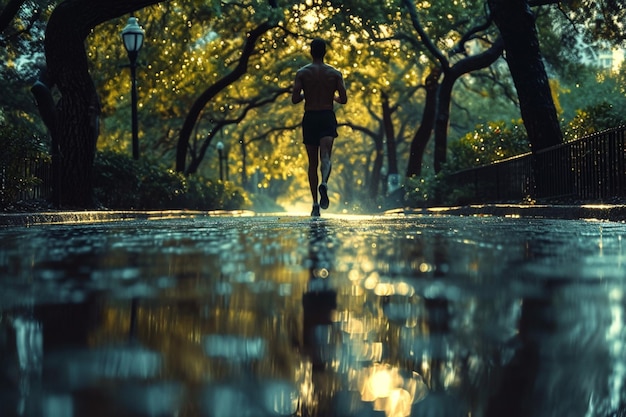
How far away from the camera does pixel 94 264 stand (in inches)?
170

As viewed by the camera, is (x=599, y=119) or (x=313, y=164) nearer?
(x=313, y=164)

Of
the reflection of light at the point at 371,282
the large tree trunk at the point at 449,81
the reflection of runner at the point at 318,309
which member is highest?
the large tree trunk at the point at 449,81

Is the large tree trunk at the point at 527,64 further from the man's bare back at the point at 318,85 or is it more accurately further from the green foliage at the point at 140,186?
the green foliage at the point at 140,186

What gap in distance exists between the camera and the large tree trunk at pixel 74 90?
1733cm

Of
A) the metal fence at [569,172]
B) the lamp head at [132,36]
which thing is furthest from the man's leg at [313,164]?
the lamp head at [132,36]

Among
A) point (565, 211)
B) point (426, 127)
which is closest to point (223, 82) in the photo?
point (426, 127)

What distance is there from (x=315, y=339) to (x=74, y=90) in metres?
16.7

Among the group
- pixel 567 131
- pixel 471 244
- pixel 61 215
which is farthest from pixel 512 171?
pixel 471 244

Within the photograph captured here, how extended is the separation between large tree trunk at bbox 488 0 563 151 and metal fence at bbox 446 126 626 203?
2.14 feet

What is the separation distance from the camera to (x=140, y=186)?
977 inches

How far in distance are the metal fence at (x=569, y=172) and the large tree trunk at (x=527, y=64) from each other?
0.65 meters

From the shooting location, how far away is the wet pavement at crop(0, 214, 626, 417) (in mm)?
1629

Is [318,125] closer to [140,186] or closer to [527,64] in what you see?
[527,64]

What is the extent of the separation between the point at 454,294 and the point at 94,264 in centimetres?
199
